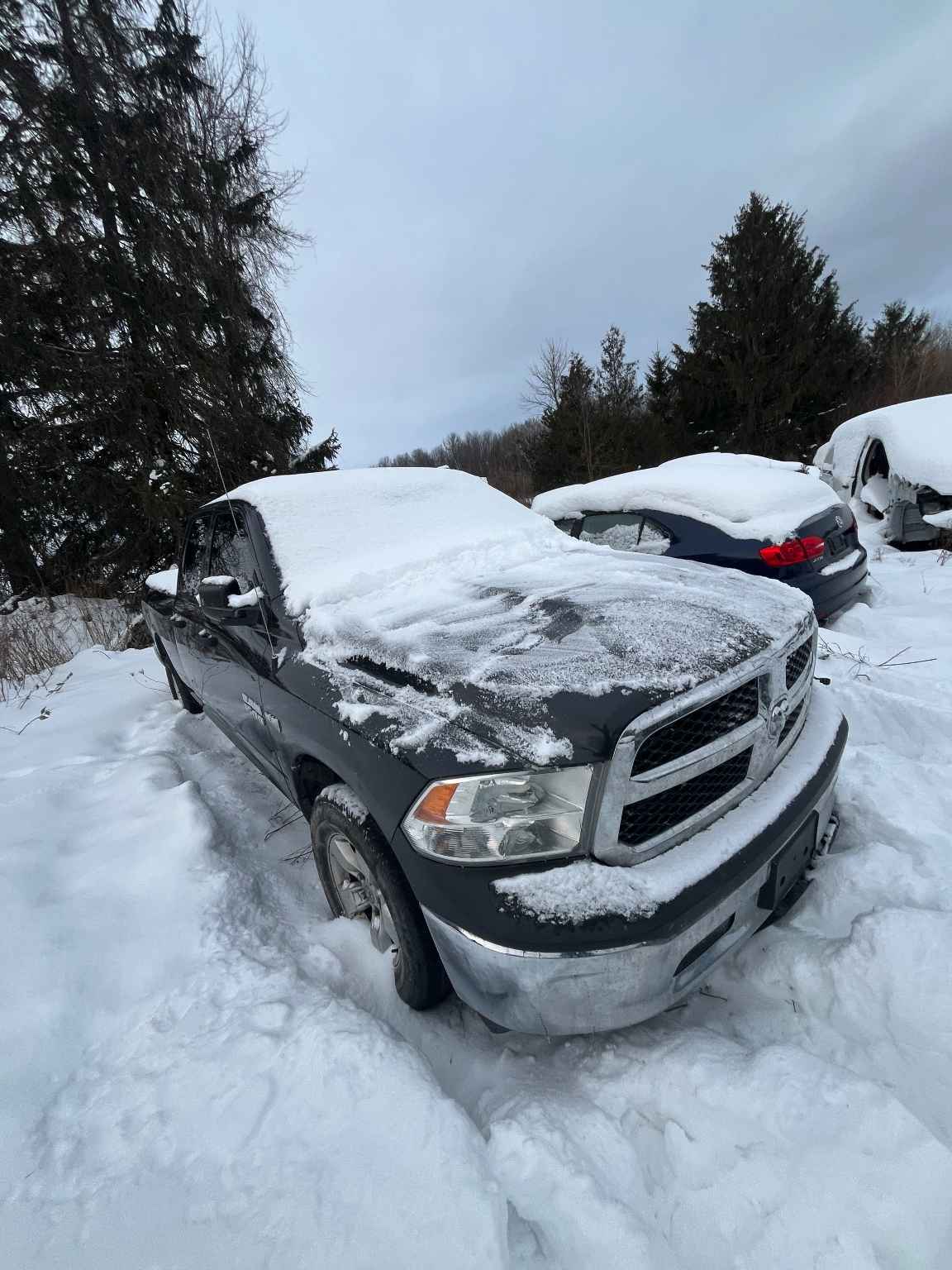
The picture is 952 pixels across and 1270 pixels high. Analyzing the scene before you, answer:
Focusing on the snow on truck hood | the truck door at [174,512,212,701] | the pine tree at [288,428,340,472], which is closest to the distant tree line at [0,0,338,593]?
the pine tree at [288,428,340,472]

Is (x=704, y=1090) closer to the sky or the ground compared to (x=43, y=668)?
closer to the ground

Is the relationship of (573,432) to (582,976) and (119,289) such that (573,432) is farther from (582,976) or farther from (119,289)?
(582,976)

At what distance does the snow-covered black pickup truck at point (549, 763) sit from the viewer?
133 cm

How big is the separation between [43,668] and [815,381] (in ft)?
84.5

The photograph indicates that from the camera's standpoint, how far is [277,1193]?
1.23 m

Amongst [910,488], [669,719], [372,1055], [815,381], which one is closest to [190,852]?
[372,1055]

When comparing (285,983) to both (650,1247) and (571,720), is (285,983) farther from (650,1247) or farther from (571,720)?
(571,720)

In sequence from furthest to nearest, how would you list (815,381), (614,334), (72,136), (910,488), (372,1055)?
(614,334) < (815,381) < (72,136) < (910,488) < (372,1055)

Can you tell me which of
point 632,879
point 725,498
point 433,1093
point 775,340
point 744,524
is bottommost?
point 433,1093

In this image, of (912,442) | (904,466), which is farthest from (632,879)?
(912,442)

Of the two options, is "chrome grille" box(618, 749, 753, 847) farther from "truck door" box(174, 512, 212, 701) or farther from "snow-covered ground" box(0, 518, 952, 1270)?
"truck door" box(174, 512, 212, 701)

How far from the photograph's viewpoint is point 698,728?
1495 mm

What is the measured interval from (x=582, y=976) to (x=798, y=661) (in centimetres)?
128

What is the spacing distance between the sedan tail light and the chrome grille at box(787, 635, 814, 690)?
2.22m
